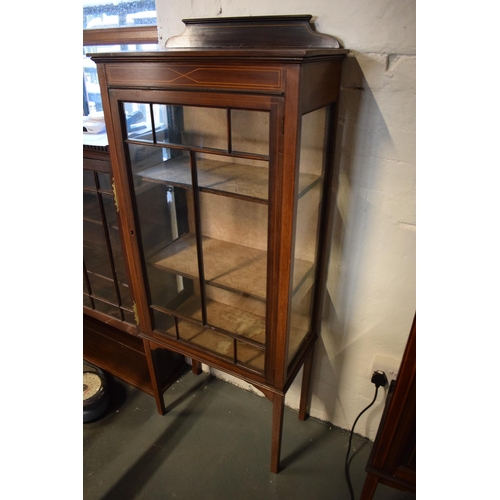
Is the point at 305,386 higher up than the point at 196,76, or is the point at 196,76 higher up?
the point at 196,76

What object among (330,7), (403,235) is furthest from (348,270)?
(330,7)

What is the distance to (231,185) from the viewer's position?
1021 millimetres

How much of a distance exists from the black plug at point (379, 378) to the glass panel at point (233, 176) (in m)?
0.82

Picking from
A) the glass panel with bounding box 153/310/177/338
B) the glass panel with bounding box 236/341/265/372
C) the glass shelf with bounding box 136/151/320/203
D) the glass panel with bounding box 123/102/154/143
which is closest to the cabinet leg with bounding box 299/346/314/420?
the glass panel with bounding box 236/341/265/372

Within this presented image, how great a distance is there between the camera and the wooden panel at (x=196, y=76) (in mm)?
779

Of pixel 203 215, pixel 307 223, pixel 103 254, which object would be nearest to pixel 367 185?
pixel 307 223

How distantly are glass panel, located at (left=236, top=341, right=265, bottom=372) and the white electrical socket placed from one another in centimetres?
44

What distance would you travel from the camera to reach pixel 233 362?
1.23m

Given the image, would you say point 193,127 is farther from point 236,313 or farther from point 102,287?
point 102,287

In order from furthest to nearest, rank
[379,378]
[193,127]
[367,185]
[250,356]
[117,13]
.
Result: [117,13] < [379,378] < [250,356] < [367,185] < [193,127]

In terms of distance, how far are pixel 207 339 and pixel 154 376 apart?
39 cm

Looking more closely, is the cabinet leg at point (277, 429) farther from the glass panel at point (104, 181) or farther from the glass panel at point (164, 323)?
the glass panel at point (104, 181)
